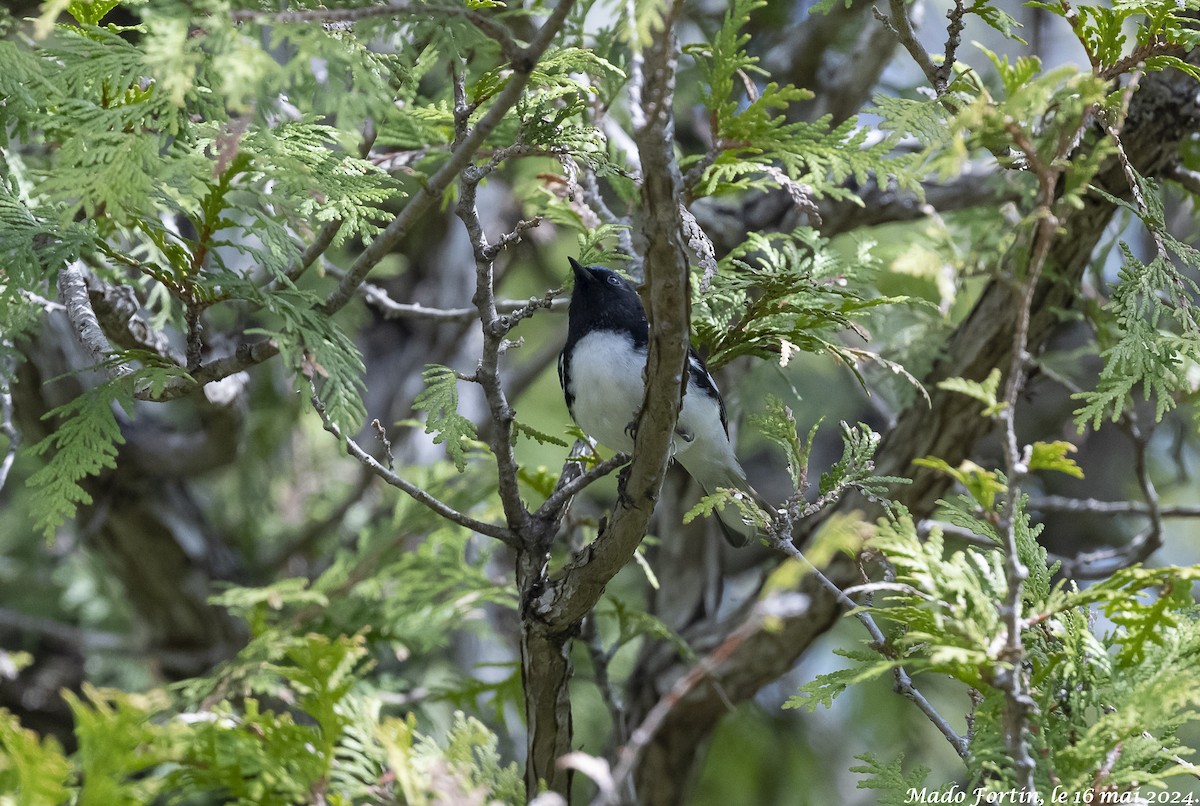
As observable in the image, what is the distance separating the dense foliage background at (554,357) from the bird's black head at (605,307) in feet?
0.57

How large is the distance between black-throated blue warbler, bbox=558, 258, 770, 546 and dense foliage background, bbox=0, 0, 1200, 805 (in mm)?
146

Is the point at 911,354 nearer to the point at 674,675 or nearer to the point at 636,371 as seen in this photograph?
the point at 636,371

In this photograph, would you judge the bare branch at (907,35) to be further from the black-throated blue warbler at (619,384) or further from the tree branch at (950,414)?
the black-throated blue warbler at (619,384)

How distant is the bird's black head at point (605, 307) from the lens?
2.96m

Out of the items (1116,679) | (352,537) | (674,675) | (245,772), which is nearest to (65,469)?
(245,772)

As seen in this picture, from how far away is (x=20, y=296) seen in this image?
219 centimetres

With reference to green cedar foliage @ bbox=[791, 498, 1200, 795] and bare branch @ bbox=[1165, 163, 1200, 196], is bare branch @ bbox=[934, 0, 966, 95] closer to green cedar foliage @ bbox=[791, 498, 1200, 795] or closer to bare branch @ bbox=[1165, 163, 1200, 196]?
green cedar foliage @ bbox=[791, 498, 1200, 795]

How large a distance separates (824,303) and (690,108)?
2.94 metres

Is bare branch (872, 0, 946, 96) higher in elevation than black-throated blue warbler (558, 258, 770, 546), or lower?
higher

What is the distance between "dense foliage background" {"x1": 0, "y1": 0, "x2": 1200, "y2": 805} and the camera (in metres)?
1.59

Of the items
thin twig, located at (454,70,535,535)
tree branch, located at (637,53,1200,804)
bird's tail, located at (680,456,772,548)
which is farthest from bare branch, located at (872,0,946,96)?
bird's tail, located at (680,456,772,548)

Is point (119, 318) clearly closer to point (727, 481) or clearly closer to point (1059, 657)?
point (727, 481)

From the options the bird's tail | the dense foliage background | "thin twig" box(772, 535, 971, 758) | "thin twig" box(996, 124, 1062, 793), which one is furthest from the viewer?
the bird's tail

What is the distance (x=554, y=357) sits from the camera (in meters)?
4.75
